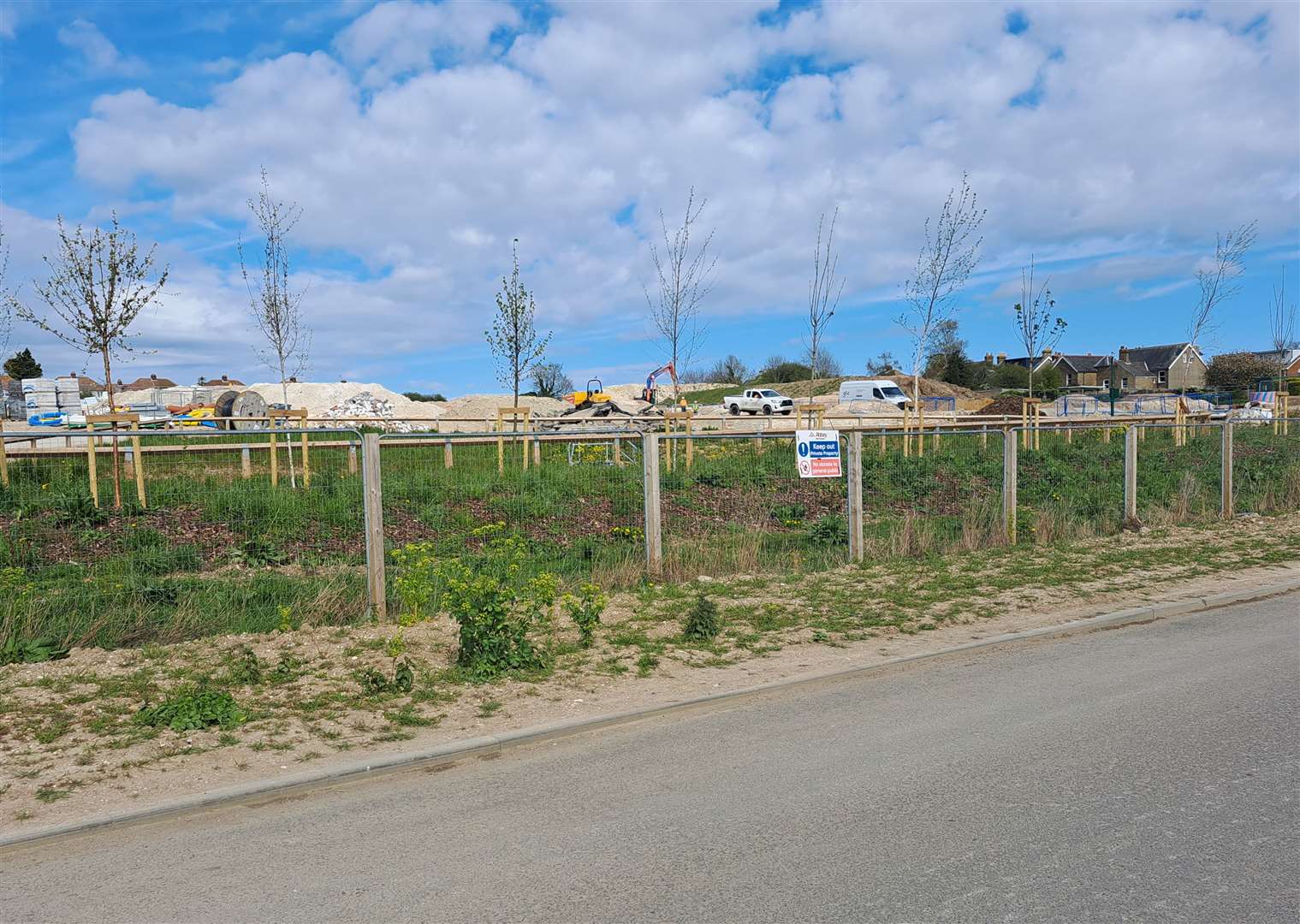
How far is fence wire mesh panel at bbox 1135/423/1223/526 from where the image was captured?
1706 centimetres

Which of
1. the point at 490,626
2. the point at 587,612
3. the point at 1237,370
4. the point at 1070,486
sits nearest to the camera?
the point at 490,626

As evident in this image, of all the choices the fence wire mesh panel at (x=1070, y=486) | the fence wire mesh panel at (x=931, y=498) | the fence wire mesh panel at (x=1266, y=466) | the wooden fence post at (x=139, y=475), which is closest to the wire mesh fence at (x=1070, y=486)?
the fence wire mesh panel at (x=1070, y=486)

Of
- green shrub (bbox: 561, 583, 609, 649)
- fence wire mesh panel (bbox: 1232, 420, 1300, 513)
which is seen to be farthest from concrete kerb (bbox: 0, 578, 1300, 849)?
fence wire mesh panel (bbox: 1232, 420, 1300, 513)

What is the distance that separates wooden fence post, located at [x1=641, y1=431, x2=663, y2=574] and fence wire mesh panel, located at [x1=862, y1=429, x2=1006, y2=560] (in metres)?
3.19

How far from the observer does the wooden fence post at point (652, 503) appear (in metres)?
11.2

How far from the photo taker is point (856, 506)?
12.6 m

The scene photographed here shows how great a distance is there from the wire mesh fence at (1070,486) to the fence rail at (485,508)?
7 cm

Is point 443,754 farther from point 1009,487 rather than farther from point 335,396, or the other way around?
point 335,396

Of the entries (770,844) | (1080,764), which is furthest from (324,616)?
(1080,764)

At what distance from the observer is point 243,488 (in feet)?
31.2

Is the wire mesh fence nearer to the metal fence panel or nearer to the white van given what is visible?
the metal fence panel

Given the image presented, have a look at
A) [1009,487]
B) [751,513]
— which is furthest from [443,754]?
[1009,487]

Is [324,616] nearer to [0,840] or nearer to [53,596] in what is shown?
[53,596]

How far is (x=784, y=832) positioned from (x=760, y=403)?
182 ft
